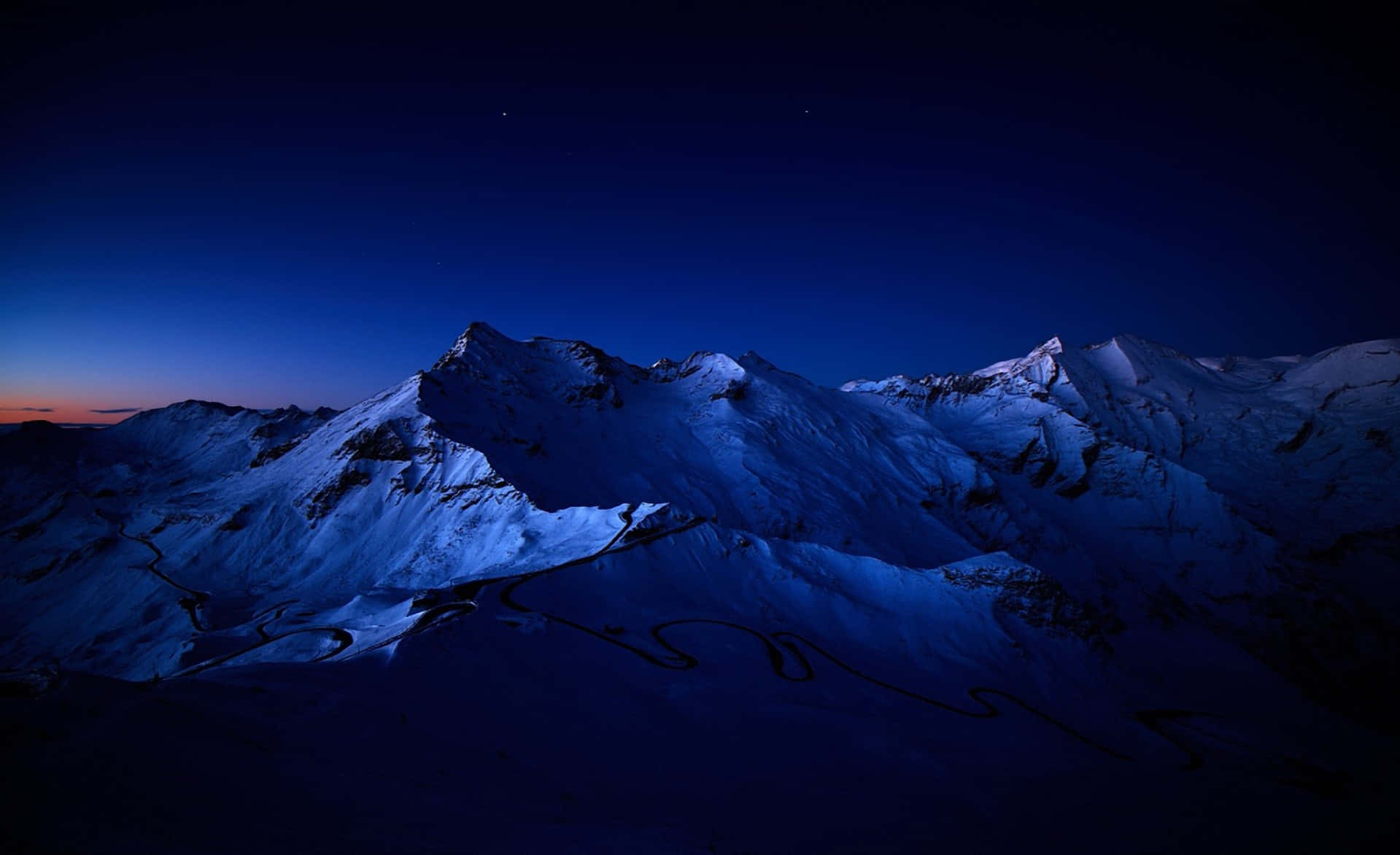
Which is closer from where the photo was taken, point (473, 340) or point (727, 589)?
point (727, 589)

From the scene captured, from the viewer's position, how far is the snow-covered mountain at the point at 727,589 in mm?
18406

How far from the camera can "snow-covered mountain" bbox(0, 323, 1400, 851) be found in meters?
18.4

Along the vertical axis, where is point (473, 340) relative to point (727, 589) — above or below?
above

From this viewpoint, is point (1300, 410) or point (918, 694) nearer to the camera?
point (918, 694)

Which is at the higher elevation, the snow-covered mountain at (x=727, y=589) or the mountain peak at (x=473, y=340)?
the mountain peak at (x=473, y=340)

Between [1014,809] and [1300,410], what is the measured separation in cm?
27592

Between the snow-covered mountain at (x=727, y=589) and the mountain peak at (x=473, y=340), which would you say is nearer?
the snow-covered mountain at (x=727, y=589)

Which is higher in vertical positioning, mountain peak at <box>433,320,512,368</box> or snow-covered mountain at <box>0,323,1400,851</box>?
mountain peak at <box>433,320,512,368</box>

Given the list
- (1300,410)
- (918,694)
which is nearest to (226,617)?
(918,694)

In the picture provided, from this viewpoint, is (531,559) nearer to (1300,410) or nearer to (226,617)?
(226,617)

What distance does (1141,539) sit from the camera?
145500 millimetres

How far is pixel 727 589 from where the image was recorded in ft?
142

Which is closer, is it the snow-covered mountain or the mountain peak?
the snow-covered mountain

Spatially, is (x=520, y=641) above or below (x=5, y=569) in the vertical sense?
above
